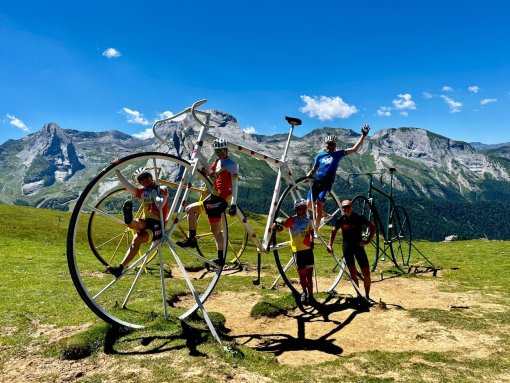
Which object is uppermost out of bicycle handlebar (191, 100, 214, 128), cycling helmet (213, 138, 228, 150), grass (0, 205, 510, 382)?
bicycle handlebar (191, 100, 214, 128)

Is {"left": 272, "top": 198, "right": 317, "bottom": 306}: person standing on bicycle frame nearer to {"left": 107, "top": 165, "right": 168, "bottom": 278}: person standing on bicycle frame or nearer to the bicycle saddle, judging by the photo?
the bicycle saddle

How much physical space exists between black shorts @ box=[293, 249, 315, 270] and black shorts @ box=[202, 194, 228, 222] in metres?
4.00

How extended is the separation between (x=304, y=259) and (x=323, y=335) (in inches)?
121

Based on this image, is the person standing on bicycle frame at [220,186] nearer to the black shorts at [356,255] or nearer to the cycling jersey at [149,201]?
the cycling jersey at [149,201]

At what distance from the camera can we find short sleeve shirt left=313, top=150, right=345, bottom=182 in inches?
584

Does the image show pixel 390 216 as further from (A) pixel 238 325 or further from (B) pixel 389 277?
(A) pixel 238 325

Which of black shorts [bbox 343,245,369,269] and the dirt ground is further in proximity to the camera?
black shorts [bbox 343,245,369,269]

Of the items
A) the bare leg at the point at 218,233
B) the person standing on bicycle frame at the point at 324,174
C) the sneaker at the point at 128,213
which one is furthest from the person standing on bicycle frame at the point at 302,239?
the sneaker at the point at 128,213

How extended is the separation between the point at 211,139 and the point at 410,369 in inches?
320

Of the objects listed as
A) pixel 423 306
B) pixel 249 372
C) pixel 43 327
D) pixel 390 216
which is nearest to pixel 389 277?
pixel 390 216

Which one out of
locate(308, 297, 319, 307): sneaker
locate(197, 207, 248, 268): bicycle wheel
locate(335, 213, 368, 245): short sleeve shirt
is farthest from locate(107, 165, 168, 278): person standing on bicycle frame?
locate(335, 213, 368, 245): short sleeve shirt

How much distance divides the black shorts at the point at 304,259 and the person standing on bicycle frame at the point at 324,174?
1.70m

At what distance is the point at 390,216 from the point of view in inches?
858

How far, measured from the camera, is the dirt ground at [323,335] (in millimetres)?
8239
